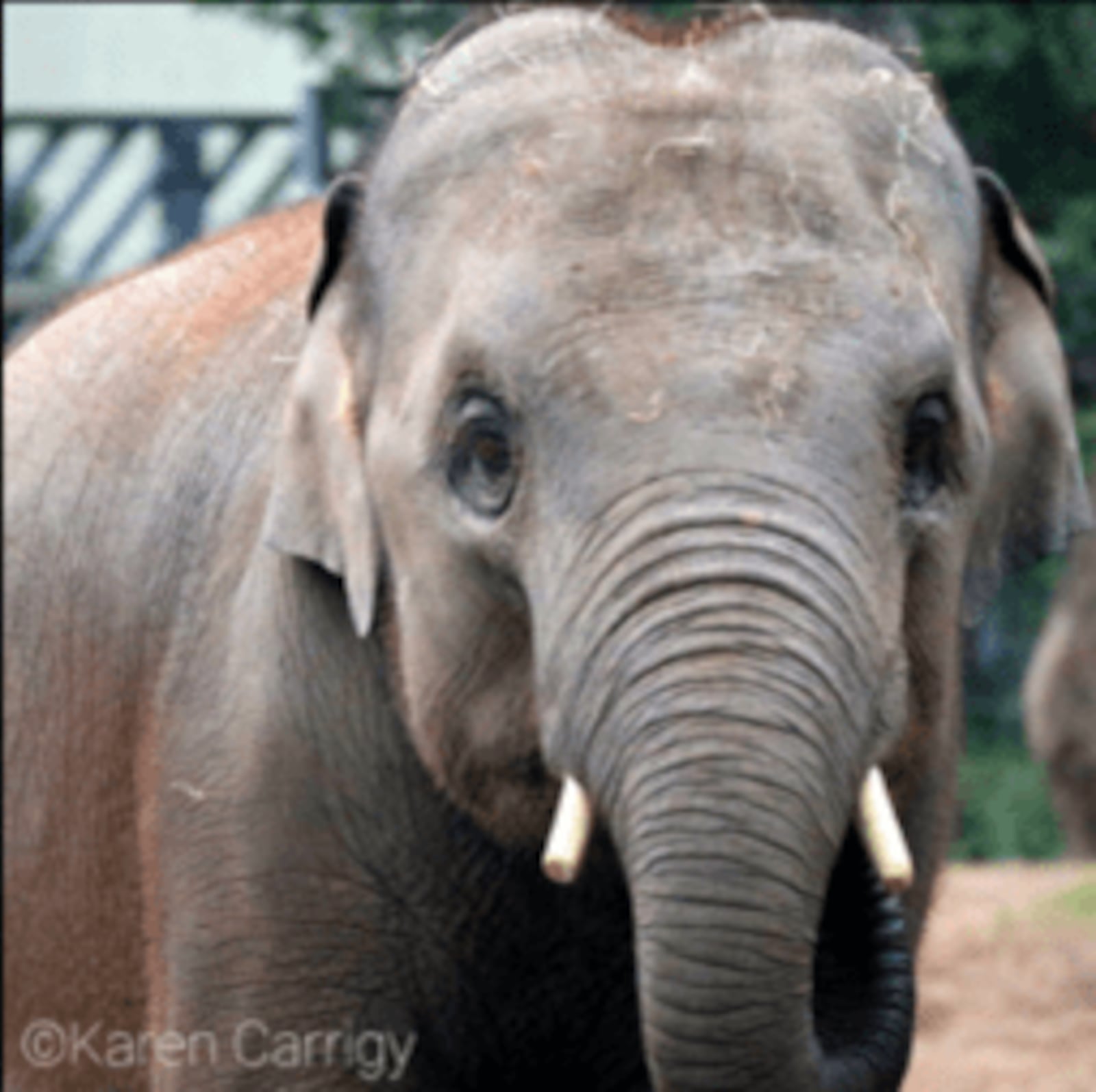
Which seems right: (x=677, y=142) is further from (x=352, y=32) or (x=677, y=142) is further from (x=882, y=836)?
(x=352, y=32)

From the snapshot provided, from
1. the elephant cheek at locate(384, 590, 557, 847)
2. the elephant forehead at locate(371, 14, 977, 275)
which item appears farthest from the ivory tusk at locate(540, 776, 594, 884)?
the elephant forehead at locate(371, 14, 977, 275)

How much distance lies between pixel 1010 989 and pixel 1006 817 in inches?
320

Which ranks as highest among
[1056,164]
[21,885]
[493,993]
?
[493,993]

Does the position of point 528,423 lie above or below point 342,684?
above

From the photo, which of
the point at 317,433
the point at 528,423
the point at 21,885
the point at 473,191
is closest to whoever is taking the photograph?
the point at 528,423

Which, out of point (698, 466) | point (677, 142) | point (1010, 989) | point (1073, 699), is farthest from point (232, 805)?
point (1073, 699)

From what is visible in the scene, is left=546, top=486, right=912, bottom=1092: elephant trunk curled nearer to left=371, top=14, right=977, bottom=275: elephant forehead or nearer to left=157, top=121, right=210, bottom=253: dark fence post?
left=371, top=14, right=977, bottom=275: elephant forehead

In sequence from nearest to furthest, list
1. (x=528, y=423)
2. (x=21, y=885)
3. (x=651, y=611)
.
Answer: (x=651, y=611)
(x=528, y=423)
(x=21, y=885)

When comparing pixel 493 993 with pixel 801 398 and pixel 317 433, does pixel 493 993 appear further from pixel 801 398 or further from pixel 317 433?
pixel 801 398

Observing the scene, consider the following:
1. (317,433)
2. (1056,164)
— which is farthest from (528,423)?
(1056,164)

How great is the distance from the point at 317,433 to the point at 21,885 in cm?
137

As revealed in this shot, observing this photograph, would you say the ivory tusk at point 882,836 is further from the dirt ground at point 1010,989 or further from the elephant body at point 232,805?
the dirt ground at point 1010,989

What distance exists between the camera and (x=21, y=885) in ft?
16.4

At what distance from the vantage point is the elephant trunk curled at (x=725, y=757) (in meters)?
3.18
